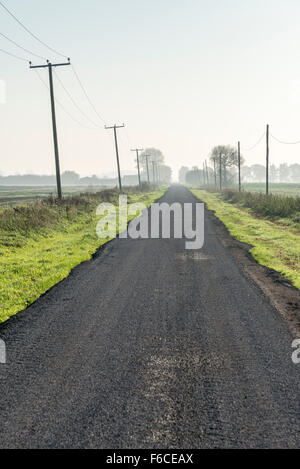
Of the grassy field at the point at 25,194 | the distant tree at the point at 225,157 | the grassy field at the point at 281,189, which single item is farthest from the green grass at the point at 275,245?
the distant tree at the point at 225,157

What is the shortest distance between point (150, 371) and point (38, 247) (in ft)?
32.7

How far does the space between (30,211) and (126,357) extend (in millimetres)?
13476

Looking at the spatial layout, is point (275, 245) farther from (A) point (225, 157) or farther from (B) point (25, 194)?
(A) point (225, 157)

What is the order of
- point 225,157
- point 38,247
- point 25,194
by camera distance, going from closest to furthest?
point 38,247
point 25,194
point 225,157

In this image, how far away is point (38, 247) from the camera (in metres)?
13.0

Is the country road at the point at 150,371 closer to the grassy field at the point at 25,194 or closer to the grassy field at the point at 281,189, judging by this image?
the grassy field at the point at 25,194

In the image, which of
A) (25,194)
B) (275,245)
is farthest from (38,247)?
(25,194)

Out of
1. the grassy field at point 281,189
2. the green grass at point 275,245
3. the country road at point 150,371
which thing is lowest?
the country road at point 150,371

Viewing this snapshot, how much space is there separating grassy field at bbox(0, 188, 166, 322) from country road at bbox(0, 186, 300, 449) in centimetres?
65

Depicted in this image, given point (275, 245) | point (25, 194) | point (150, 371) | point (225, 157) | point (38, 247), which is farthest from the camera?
point (225, 157)

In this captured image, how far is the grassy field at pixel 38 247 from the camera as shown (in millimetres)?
7613

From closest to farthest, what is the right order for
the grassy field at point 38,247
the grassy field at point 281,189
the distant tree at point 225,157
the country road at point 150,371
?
the country road at point 150,371 → the grassy field at point 38,247 → the grassy field at point 281,189 → the distant tree at point 225,157

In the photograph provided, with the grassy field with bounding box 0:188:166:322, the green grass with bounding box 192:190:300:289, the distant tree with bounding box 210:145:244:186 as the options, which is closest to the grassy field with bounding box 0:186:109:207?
the grassy field with bounding box 0:188:166:322

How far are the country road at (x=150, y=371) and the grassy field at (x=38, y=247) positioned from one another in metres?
0.65
